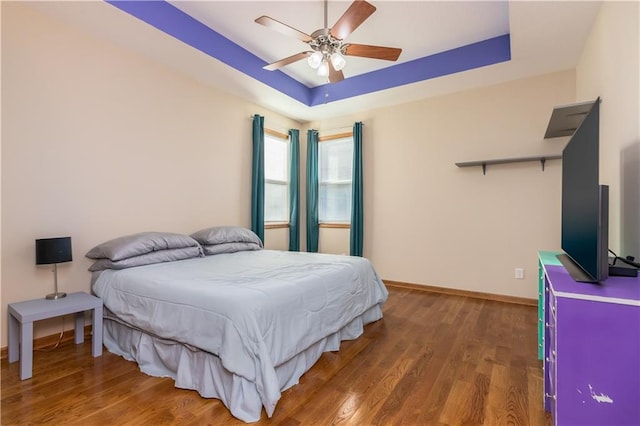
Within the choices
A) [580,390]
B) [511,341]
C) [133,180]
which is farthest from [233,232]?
[580,390]

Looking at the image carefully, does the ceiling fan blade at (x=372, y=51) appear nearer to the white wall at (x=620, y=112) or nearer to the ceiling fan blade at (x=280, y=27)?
the ceiling fan blade at (x=280, y=27)

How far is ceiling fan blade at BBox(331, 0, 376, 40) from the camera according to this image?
202 centimetres

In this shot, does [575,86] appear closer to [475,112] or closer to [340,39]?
[475,112]

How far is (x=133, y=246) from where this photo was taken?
2613 millimetres

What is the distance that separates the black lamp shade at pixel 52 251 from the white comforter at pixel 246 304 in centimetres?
31

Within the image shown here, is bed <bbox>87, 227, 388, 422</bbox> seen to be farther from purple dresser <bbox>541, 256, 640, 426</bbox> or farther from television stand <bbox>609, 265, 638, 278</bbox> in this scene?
television stand <bbox>609, 265, 638, 278</bbox>

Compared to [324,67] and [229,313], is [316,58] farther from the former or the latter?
[229,313]

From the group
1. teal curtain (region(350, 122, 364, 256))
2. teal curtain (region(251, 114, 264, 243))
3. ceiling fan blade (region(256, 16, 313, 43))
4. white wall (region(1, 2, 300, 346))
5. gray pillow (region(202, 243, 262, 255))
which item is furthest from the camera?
teal curtain (region(350, 122, 364, 256))

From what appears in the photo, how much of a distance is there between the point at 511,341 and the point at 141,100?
163 inches

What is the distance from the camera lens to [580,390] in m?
1.15

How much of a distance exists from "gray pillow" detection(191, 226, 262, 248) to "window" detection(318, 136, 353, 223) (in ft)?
5.76

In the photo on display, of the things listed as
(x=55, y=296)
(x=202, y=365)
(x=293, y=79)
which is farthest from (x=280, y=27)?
(x=55, y=296)

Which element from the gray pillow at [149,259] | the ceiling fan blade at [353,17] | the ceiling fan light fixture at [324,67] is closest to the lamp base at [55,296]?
the gray pillow at [149,259]

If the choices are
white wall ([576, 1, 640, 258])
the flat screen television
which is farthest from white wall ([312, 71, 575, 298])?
the flat screen television
